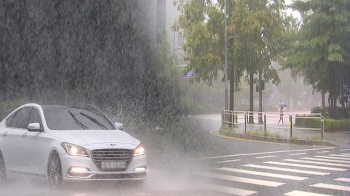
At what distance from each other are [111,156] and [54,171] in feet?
3.08

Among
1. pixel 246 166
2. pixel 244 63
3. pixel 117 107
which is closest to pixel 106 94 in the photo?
pixel 117 107

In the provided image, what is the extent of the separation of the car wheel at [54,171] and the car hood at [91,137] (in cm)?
31

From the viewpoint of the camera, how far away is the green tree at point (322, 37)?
73.9ft

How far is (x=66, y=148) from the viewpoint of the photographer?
272 inches

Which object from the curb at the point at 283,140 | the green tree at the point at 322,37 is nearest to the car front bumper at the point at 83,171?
the curb at the point at 283,140

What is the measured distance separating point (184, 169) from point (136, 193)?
3.03m

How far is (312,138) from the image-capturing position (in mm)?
17938

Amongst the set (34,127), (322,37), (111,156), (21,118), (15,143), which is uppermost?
(322,37)

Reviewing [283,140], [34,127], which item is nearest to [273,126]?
[283,140]

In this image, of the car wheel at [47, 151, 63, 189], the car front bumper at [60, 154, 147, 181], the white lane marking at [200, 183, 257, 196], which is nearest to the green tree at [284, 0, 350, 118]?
the white lane marking at [200, 183, 257, 196]

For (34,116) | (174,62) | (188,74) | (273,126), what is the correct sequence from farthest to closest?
(174,62) < (188,74) < (273,126) < (34,116)

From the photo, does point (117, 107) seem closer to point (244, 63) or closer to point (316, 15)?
point (244, 63)

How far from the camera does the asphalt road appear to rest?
290 inches

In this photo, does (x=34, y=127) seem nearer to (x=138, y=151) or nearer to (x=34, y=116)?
(x=34, y=116)
